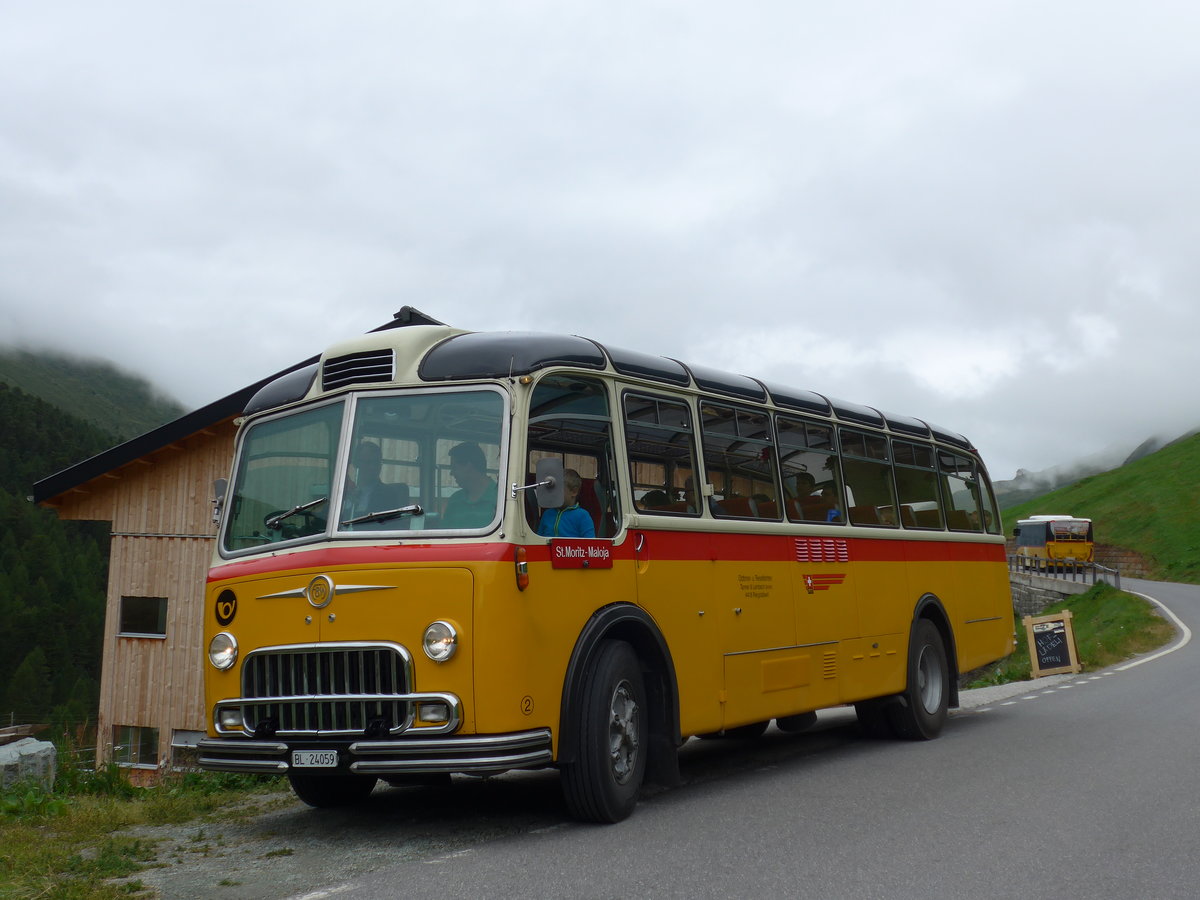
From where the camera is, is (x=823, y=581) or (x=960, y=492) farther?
(x=960, y=492)

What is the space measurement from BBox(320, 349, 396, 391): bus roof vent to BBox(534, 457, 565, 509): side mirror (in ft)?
4.07

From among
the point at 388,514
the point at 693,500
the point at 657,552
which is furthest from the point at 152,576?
the point at 388,514

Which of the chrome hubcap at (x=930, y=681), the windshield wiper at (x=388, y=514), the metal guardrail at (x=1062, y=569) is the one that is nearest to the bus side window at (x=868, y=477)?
the chrome hubcap at (x=930, y=681)

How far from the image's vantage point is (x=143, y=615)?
71.5ft

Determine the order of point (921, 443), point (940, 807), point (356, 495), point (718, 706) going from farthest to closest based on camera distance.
→ 1. point (921, 443)
2. point (718, 706)
3. point (940, 807)
4. point (356, 495)

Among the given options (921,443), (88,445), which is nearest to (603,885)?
(921,443)

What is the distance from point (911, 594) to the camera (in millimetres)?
12281

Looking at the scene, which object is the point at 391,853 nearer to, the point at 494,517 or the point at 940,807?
the point at 494,517

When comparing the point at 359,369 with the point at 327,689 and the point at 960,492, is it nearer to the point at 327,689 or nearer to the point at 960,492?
the point at 327,689

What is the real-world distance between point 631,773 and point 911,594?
5547 mm

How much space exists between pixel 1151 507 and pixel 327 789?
108m

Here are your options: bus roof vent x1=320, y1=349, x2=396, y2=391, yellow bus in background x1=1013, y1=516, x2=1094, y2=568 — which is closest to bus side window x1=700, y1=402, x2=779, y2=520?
bus roof vent x1=320, y1=349, x2=396, y2=391

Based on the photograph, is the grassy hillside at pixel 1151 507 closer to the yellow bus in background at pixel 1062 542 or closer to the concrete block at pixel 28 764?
the yellow bus in background at pixel 1062 542

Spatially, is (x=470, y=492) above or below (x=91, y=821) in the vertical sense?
above
